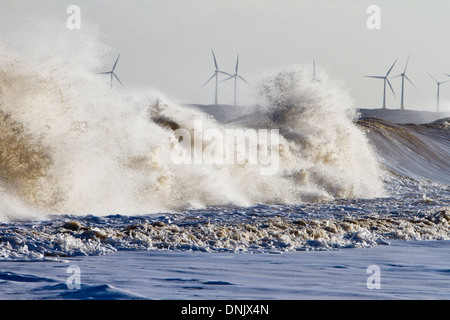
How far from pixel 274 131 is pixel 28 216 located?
42.9 feet

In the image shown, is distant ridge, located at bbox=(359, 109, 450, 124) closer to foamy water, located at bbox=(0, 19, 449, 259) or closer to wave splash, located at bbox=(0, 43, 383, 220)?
foamy water, located at bbox=(0, 19, 449, 259)

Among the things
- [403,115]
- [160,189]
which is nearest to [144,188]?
[160,189]

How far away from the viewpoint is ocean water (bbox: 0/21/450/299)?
Answer: 8.61 m

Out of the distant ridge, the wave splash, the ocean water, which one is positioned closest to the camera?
the ocean water

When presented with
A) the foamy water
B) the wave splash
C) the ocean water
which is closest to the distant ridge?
the ocean water

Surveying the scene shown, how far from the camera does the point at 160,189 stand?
15.1 m

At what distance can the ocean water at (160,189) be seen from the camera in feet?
28.2

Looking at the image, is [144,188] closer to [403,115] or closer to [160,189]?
[160,189]

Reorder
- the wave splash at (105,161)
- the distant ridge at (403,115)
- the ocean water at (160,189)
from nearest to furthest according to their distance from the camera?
the ocean water at (160,189), the wave splash at (105,161), the distant ridge at (403,115)

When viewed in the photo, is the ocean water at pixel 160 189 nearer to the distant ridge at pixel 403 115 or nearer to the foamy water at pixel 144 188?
the foamy water at pixel 144 188

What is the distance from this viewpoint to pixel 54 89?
1456 cm

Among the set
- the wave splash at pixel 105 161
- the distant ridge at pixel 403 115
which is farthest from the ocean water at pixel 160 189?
the distant ridge at pixel 403 115

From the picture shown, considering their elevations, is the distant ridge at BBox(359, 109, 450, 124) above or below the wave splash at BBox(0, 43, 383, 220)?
above

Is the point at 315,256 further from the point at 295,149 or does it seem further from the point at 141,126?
the point at 295,149
